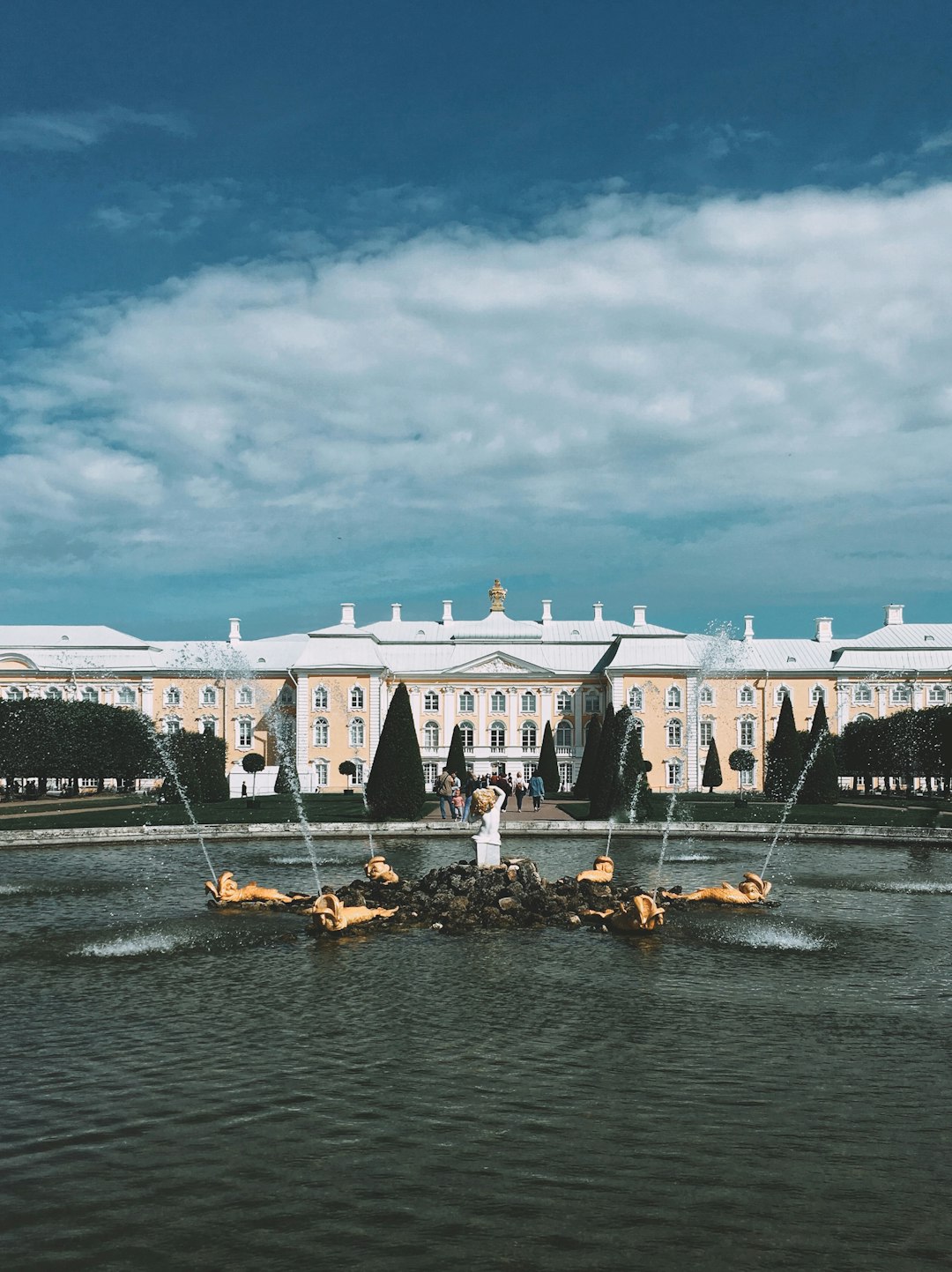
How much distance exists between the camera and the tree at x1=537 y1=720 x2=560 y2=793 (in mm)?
46438

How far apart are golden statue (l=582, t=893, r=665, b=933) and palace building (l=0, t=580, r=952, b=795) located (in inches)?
1716

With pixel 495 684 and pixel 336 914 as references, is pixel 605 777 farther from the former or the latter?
pixel 495 684

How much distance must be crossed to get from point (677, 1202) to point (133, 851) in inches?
698

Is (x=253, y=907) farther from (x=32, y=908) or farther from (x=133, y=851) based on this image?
(x=133, y=851)

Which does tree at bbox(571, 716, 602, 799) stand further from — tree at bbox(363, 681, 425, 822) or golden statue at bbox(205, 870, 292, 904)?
golden statue at bbox(205, 870, 292, 904)

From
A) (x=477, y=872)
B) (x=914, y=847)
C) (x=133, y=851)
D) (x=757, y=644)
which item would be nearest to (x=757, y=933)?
(x=477, y=872)

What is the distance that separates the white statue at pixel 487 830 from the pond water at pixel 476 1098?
266 cm

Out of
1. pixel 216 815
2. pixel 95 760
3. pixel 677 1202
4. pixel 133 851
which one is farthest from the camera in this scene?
pixel 95 760

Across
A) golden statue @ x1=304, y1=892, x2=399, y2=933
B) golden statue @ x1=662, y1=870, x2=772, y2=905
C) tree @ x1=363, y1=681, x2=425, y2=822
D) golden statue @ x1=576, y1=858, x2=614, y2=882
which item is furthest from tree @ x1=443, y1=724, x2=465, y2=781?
golden statue @ x1=304, y1=892, x2=399, y2=933

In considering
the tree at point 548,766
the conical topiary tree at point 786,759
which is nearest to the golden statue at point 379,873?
the conical topiary tree at point 786,759

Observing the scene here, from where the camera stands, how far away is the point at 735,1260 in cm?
492

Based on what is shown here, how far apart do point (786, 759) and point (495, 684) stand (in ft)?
76.9

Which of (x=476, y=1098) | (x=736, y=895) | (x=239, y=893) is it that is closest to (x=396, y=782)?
(x=239, y=893)

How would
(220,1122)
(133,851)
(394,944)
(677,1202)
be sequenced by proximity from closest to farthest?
(677,1202), (220,1122), (394,944), (133,851)
